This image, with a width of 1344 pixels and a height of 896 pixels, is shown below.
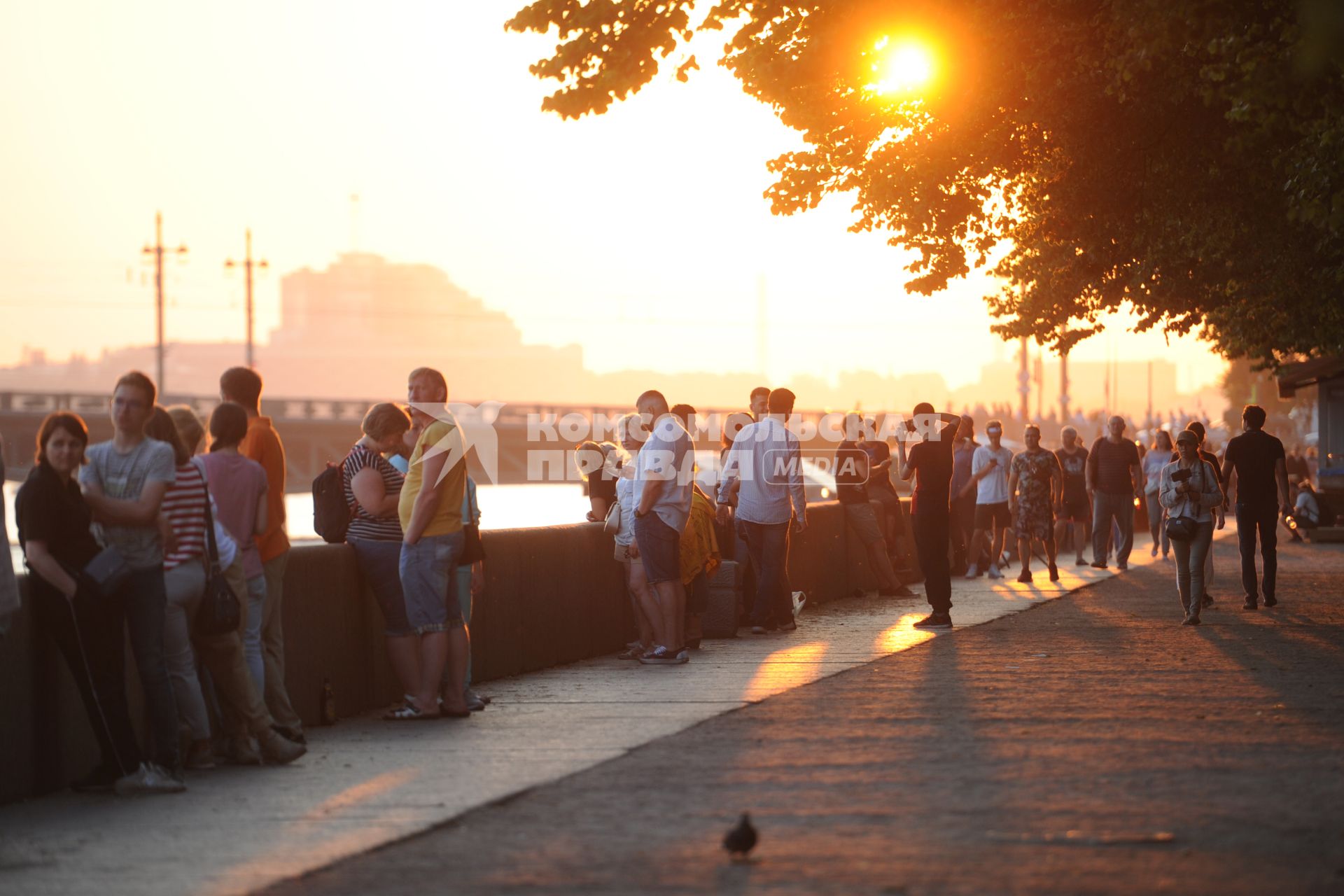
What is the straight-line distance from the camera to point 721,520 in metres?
13.1

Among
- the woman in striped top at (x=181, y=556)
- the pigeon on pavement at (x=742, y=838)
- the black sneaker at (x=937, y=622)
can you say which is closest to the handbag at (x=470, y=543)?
the woman in striped top at (x=181, y=556)

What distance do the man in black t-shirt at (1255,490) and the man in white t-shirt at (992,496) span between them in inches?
153

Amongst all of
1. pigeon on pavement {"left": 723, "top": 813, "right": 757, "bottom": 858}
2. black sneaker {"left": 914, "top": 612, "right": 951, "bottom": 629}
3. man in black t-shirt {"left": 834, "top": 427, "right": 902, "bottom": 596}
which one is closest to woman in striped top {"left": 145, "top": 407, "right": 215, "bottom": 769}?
pigeon on pavement {"left": 723, "top": 813, "right": 757, "bottom": 858}

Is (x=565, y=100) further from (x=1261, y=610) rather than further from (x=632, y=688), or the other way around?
(x=1261, y=610)

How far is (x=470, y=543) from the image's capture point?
913cm

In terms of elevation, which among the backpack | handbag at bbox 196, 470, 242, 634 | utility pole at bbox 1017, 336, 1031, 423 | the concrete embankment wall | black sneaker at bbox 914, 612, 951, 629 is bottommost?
black sneaker at bbox 914, 612, 951, 629

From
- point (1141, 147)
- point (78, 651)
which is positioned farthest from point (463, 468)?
point (1141, 147)

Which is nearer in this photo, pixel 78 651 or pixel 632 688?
pixel 78 651

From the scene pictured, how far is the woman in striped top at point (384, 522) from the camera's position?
349 inches

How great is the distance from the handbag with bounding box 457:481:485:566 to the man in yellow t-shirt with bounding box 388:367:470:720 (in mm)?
73

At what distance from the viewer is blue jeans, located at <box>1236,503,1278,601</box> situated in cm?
1508

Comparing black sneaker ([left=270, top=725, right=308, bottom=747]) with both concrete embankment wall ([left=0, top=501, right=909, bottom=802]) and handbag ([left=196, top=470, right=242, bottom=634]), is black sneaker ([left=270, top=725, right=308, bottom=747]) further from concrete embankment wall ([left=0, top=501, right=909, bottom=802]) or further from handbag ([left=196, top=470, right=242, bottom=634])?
handbag ([left=196, top=470, right=242, bottom=634])

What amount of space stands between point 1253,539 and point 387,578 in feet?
29.0

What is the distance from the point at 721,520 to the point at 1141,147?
6.31 metres
